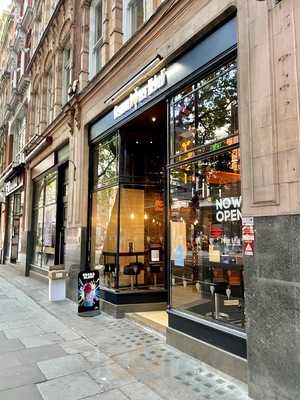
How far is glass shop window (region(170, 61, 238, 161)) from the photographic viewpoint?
18.0ft

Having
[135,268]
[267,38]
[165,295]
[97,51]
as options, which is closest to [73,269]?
[135,268]

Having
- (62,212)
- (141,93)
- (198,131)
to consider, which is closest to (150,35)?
(141,93)

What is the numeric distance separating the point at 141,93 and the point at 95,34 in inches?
190

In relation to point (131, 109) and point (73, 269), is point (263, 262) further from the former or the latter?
point (73, 269)

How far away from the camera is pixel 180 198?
6828 mm

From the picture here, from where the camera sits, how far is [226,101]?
568 centimetres

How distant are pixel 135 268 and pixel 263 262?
5058mm

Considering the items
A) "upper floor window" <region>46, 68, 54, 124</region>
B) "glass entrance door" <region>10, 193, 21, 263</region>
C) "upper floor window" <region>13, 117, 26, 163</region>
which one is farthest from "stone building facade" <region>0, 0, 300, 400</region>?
"upper floor window" <region>13, 117, 26, 163</region>

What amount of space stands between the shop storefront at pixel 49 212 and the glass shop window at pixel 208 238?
7.23 m

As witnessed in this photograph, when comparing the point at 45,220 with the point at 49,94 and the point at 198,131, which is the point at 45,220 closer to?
the point at 49,94

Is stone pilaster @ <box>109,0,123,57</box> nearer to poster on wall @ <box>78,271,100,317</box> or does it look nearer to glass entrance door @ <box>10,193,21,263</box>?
poster on wall @ <box>78,271,100,317</box>

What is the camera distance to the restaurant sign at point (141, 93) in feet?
23.1

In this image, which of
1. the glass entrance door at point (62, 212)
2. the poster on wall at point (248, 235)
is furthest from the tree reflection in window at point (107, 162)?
the poster on wall at point (248, 235)

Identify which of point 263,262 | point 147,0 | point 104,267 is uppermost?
point 147,0
